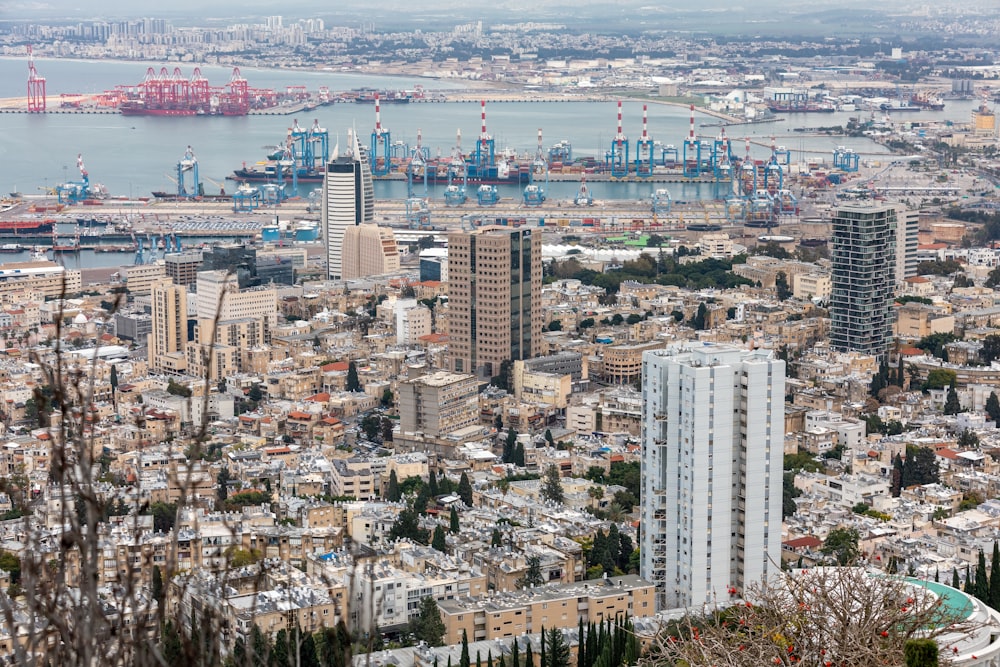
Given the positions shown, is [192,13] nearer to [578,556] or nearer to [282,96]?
[282,96]

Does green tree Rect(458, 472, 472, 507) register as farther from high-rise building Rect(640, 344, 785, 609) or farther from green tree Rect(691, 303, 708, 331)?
green tree Rect(691, 303, 708, 331)

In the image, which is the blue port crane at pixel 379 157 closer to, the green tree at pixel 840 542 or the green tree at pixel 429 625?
the green tree at pixel 840 542

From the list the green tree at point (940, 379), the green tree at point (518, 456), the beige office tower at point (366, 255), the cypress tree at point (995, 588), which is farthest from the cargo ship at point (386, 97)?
the cypress tree at point (995, 588)

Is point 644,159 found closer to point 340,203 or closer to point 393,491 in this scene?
point 340,203

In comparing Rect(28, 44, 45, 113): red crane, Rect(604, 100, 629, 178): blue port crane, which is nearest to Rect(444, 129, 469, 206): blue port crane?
Rect(604, 100, 629, 178): blue port crane

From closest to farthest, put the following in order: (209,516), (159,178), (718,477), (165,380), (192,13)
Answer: (718,477) < (209,516) < (165,380) < (159,178) < (192,13)

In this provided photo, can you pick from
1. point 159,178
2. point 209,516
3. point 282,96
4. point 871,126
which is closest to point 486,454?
point 209,516

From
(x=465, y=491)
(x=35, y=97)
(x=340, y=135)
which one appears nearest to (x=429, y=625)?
(x=465, y=491)
